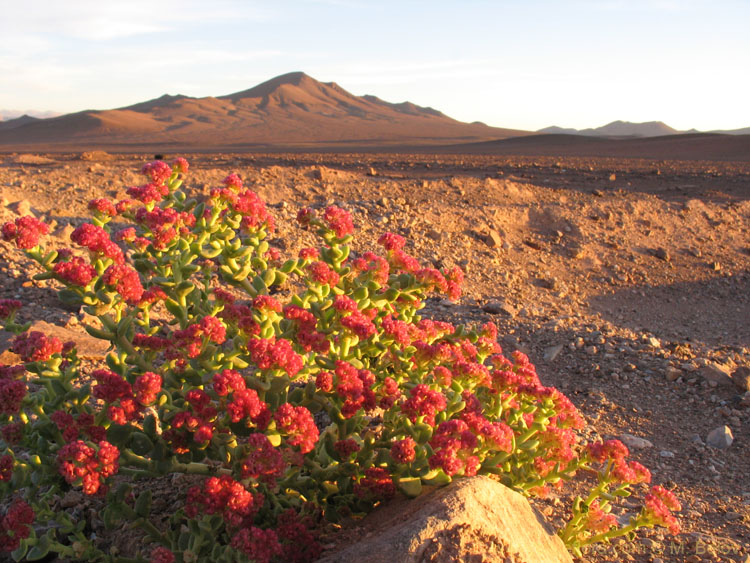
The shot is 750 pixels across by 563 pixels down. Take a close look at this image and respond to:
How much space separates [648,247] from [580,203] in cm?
170

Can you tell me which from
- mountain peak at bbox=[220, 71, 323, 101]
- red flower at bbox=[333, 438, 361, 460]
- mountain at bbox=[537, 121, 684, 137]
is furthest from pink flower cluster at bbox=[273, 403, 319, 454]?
mountain at bbox=[537, 121, 684, 137]

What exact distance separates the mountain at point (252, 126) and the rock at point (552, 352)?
138 feet

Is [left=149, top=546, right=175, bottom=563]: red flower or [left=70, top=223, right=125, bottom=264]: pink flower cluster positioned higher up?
[left=70, top=223, right=125, bottom=264]: pink flower cluster

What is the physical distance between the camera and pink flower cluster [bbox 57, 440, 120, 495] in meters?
1.89

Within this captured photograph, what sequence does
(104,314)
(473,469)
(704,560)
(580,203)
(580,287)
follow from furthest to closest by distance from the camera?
(580,203) < (580,287) < (704,560) < (104,314) < (473,469)

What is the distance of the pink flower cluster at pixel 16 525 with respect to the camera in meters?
1.94

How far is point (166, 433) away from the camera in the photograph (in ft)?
7.06

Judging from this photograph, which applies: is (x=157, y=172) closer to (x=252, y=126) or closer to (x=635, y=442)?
(x=635, y=442)

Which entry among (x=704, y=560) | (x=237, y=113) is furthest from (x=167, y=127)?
(x=704, y=560)

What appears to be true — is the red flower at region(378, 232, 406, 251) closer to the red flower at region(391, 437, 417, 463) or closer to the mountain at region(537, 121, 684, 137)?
the red flower at region(391, 437, 417, 463)

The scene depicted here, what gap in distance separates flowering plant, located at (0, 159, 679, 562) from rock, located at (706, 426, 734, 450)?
1.90 meters

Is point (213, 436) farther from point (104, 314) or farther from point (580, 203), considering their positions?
point (580, 203)

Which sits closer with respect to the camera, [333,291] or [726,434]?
[333,291]

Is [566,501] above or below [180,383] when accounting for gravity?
below
